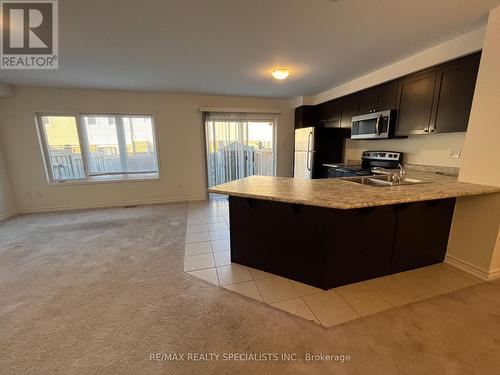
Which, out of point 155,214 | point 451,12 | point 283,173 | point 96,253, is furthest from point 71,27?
point 283,173

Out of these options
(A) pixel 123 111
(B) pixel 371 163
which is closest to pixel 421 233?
(B) pixel 371 163

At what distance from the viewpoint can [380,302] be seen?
1786mm

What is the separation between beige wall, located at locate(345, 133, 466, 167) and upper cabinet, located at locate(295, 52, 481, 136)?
34 cm

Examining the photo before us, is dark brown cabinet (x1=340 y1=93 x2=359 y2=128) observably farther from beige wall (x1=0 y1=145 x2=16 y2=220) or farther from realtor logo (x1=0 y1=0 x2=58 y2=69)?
beige wall (x1=0 y1=145 x2=16 y2=220)

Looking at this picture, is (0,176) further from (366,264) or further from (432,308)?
(432,308)

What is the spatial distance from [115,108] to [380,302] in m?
5.31

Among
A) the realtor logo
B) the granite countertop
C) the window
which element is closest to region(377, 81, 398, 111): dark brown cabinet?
the granite countertop

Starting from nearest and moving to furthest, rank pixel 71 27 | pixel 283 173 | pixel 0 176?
1. pixel 71 27
2. pixel 0 176
3. pixel 283 173

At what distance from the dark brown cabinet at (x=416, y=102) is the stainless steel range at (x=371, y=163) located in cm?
51

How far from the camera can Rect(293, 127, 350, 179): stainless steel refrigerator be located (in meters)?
4.29

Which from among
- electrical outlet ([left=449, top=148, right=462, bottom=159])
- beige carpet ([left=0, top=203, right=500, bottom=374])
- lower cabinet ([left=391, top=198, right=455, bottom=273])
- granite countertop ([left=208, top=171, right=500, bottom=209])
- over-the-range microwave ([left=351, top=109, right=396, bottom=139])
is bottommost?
beige carpet ([left=0, top=203, right=500, bottom=374])

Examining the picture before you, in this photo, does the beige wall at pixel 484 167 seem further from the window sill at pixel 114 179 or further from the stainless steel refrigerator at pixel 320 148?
the window sill at pixel 114 179

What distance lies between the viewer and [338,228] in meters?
1.84

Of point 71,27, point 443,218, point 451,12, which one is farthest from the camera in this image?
point 443,218
